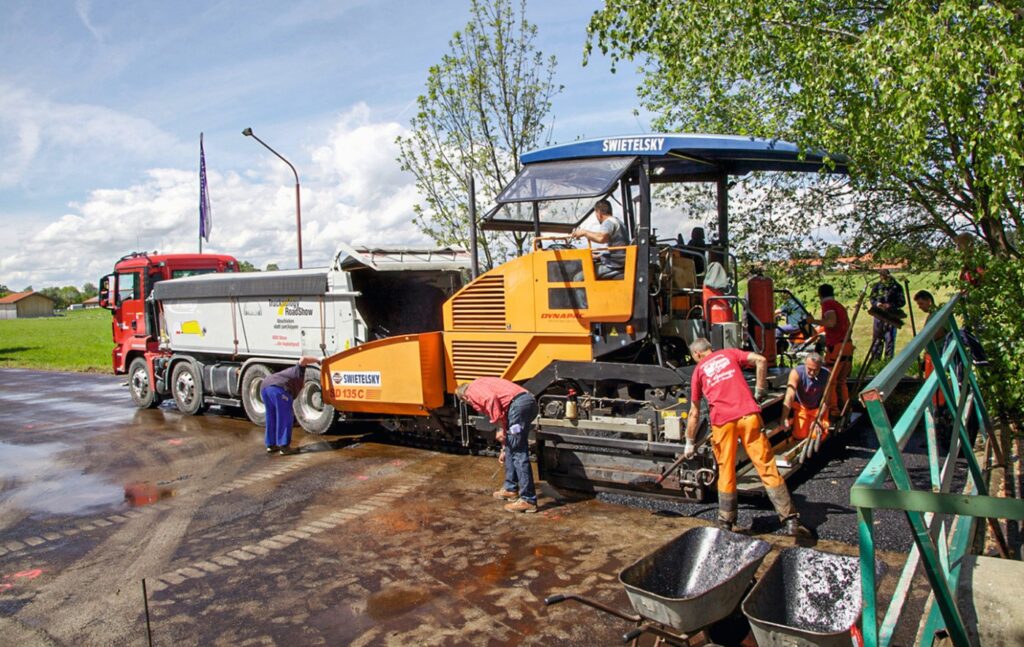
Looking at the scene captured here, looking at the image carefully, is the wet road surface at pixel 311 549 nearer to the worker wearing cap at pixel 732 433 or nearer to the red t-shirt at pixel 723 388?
the worker wearing cap at pixel 732 433

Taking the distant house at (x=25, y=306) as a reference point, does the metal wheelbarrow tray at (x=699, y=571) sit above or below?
below

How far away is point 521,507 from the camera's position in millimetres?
6684

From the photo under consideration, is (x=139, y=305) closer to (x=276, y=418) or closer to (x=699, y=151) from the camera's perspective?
(x=276, y=418)

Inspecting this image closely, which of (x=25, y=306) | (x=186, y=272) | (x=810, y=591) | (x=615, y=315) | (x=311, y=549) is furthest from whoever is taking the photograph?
(x=25, y=306)

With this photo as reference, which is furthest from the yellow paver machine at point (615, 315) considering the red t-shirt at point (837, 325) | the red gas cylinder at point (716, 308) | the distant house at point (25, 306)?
the distant house at point (25, 306)

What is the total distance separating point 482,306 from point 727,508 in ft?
11.0

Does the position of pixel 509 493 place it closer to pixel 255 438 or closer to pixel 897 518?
pixel 897 518

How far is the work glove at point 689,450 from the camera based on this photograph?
235 inches

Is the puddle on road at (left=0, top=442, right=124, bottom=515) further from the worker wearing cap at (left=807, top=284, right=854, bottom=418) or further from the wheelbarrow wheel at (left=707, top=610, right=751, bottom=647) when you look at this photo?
the worker wearing cap at (left=807, top=284, right=854, bottom=418)

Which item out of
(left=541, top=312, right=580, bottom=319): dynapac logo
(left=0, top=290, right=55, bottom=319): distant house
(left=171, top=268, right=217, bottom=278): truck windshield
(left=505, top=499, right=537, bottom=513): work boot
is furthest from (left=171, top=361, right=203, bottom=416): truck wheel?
(left=0, top=290, right=55, bottom=319): distant house

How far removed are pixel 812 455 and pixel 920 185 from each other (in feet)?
10.0

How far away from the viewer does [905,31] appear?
5863mm

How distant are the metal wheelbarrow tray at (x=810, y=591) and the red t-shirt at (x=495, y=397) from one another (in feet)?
10.9

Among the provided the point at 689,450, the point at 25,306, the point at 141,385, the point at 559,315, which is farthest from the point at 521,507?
the point at 25,306
